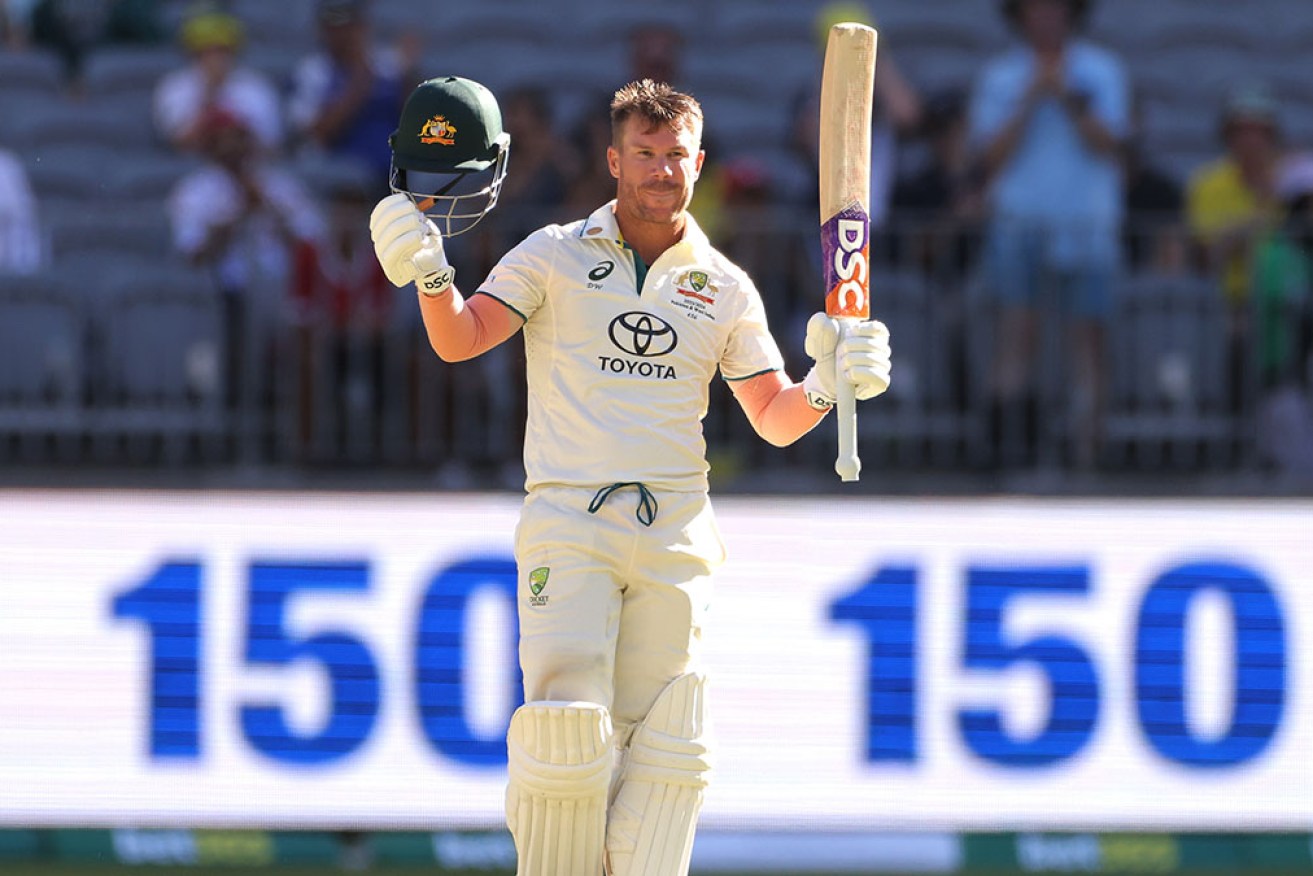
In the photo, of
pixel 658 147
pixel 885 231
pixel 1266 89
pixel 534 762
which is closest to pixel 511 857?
pixel 885 231

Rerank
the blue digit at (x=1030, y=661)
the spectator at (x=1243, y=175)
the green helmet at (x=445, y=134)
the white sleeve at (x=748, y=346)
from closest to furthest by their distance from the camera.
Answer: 1. the green helmet at (x=445, y=134)
2. the white sleeve at (x=748, y=346)
3. the blue digit at (x=1030, y=661)
4. the spectator at (x=1243, y=175)

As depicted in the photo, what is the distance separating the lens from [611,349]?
17.5 feet

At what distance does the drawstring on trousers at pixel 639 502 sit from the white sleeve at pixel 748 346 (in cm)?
46

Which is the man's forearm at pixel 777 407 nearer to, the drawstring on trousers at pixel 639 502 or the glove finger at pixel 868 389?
the glove finger at pixel 868 389

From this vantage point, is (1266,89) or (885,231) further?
(1266,89)

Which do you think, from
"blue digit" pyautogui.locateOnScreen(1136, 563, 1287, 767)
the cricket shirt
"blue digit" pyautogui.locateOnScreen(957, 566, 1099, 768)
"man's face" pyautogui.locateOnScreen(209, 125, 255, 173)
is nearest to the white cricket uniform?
the cricket shirt

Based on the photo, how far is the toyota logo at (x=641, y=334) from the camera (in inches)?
209

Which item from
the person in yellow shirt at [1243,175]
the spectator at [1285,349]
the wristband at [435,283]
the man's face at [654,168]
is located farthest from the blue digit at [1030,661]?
the wristband at [435,283]

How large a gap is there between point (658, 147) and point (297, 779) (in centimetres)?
394

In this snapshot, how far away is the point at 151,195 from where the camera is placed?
10.2 meters

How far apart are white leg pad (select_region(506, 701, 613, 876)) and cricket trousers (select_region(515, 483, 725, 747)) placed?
0.10 meters

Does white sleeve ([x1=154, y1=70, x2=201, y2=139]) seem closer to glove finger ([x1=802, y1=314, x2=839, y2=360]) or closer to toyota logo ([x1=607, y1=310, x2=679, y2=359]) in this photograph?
toyota logo ([x1=607, y1=310, x2=679, y2=359])

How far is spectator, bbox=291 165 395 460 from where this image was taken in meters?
8.68

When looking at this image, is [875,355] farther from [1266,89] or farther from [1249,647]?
[1266,89]
